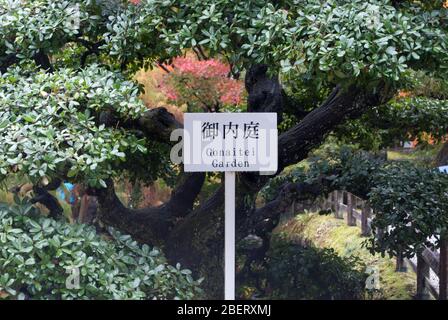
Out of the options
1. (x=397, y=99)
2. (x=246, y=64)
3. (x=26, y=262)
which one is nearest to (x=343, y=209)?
(x=397, y=99)

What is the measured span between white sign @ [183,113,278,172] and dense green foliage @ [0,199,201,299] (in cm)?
57

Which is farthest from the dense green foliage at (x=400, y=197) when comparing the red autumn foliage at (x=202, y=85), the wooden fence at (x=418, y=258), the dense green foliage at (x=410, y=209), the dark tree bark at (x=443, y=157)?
the dark tree bark at (x=443, y=157)

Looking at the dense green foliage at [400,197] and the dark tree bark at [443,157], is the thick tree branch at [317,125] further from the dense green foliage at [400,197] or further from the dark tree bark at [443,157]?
the dark tree bark at [443,157]

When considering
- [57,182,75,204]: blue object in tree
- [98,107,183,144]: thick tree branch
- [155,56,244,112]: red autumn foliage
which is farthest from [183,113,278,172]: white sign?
[57,182,75,204]: blue object in tree

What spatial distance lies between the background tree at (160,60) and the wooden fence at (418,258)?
1.12 m

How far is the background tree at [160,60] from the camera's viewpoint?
3.20 metres

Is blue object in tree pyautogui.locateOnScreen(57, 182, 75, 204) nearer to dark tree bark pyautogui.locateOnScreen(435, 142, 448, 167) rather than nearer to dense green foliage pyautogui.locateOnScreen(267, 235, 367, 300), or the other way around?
dense green foliage pyautogui.locateOnScreen(267, 235, 367, 300)

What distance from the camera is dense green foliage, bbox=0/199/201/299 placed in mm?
3132

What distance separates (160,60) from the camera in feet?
13.9

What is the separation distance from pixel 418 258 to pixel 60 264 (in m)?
2.71

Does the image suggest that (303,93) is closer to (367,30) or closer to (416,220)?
(416,220)

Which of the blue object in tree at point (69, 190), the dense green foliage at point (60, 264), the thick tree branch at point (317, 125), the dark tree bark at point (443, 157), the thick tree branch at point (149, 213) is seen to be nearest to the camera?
the dense green foliage at point (60, 264)

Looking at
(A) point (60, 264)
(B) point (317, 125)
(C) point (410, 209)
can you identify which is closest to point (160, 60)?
(B) point (317, 125)

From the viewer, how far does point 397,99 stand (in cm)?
557
